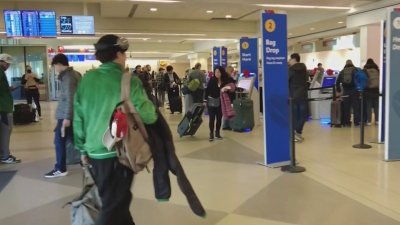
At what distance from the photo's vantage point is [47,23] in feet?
37.5

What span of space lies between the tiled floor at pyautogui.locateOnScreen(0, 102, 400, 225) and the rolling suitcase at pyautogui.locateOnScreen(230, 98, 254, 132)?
1.56m

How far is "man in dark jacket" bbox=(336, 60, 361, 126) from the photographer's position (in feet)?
29.0

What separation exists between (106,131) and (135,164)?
24cm

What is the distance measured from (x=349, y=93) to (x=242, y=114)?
8.08ft

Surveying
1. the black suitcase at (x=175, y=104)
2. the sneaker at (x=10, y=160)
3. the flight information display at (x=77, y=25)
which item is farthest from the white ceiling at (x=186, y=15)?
the sneaker at (x=10, y=160)

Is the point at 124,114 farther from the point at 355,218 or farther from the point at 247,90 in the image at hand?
the point at 247,90

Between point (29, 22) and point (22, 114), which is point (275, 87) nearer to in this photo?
point (22, 114)

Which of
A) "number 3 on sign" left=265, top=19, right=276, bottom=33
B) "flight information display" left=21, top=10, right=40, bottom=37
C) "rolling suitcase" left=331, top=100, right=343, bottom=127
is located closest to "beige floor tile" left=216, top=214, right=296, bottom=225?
"number 3 on sign" left=265, top=19, right=276, bottom=33

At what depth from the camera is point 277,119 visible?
5426 millimetres

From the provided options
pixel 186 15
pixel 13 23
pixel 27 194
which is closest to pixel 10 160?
pixel 27 194

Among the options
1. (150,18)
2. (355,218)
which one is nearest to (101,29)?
(150,18)

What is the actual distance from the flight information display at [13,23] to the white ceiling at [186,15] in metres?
1.94

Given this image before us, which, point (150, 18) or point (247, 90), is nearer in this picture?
point (247, 90)

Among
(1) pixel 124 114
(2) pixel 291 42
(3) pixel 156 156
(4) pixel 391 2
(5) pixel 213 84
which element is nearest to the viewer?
(1) pixel 124 114
